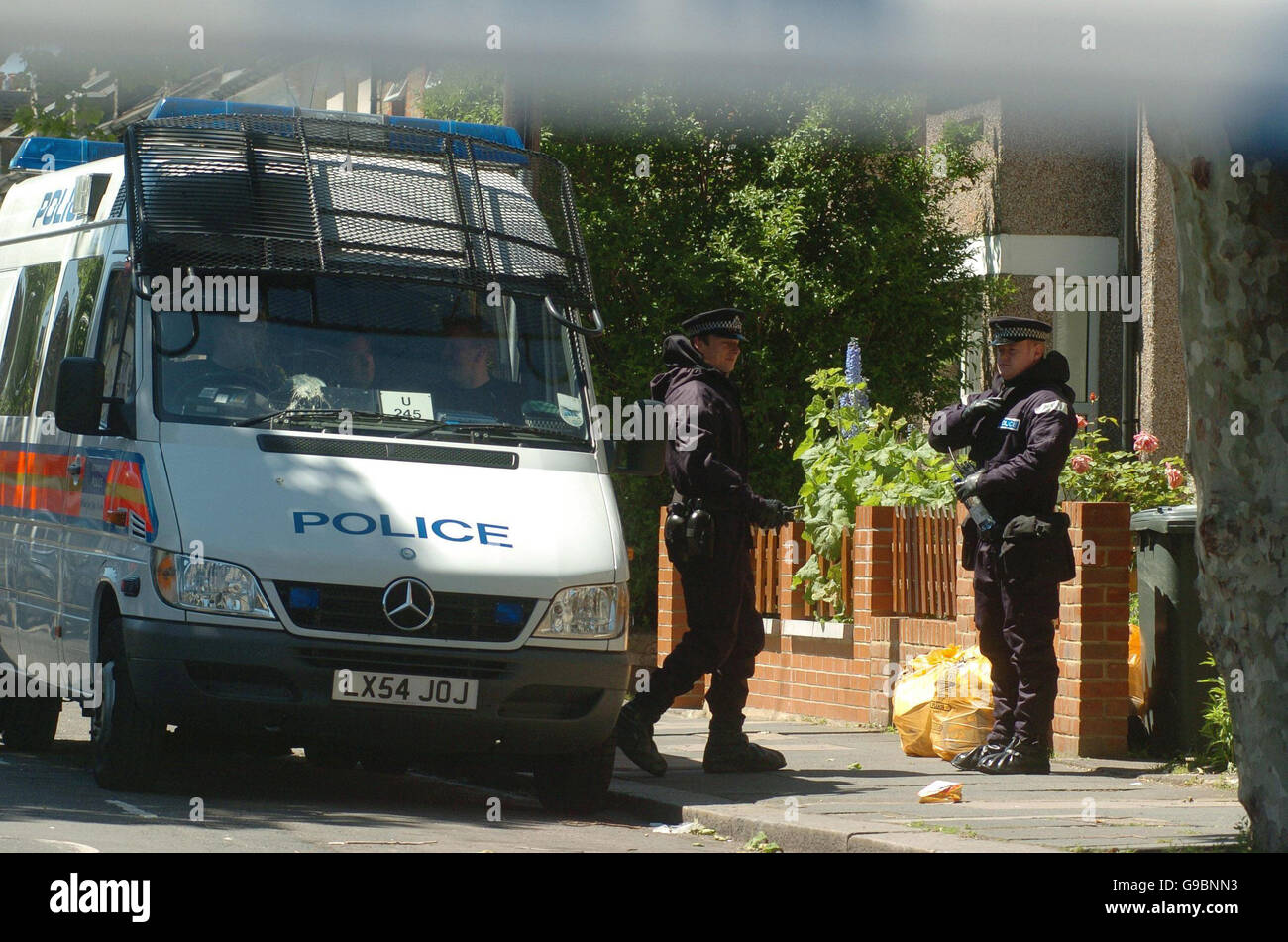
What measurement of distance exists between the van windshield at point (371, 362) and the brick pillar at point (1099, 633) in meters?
2.68

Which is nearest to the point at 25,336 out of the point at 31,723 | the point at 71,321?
the point at 71,321

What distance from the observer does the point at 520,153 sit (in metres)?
9.39

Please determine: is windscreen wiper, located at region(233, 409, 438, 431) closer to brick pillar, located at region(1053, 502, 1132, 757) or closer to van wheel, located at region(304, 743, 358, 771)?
van wheel, located at region(304, 743, 358, 771)

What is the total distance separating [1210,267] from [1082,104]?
198 centimetres

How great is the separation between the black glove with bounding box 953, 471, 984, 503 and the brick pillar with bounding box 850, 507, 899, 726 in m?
2.50

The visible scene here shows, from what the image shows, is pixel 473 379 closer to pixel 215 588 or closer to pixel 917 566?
pixel 215 588

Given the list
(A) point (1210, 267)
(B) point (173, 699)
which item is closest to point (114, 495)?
(B) point (173, 699)

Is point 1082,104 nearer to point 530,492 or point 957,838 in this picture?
point 957,838

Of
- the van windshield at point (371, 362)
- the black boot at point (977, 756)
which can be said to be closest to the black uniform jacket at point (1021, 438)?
the black boot at point (977, 756)

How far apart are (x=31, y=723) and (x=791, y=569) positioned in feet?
15.8

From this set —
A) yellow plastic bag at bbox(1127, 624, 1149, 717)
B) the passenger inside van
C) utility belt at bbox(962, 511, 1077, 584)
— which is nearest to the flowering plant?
yellow plastic bag at bbox(1127, 624, 1149, 717)

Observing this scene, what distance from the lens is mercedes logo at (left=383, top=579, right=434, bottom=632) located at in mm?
7555

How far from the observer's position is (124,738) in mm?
7941

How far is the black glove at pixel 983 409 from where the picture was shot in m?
8.97
